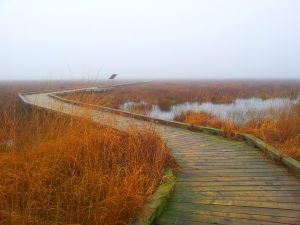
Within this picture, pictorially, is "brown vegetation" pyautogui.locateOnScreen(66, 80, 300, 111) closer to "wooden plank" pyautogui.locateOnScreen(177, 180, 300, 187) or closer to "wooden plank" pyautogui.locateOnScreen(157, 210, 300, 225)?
"wooden plank" pyautogui.locateOnScreen(177, 180, 300, 187)

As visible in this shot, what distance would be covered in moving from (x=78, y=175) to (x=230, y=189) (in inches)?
68.5

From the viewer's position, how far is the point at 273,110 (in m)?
7.80

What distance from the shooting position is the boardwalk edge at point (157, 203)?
2598 millimetres

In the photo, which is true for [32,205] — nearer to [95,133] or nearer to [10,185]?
[10,185]

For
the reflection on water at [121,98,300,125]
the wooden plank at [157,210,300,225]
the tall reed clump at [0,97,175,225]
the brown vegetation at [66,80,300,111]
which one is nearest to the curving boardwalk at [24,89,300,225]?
the wooden plank at [157,210,300,225]

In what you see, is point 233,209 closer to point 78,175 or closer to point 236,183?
point 236,183

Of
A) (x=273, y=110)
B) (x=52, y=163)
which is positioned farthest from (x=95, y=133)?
(x=273, y=110)

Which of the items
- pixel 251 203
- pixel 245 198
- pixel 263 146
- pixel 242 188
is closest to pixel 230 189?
pixel 242 188

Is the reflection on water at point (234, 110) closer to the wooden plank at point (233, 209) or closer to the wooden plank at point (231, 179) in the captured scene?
the wooden plank at point (231, 179)

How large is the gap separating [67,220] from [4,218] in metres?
0.53

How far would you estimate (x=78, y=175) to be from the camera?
11.7 feet

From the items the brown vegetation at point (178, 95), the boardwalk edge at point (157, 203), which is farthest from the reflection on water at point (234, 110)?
the boardwalk edge at point (157, 203)

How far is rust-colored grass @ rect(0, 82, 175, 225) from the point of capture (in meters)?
2.68

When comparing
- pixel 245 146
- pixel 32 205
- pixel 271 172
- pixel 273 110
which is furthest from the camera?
pixel 273 110
